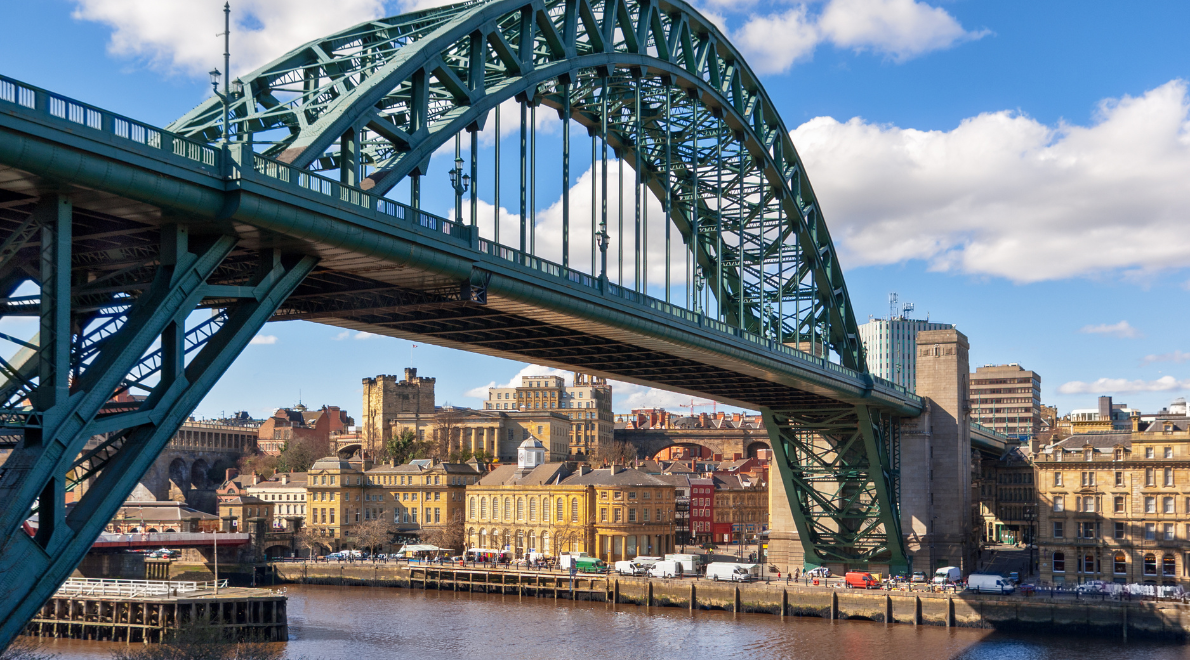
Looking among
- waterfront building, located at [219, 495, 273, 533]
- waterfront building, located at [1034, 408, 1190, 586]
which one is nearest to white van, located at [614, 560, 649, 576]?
waterfront building, located at [1034, 408, 1190, 586]

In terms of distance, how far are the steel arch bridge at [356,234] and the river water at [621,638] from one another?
14318 mm

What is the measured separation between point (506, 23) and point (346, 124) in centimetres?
1380

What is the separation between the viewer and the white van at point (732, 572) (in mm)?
87500

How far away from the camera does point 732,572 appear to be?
87.9 metres

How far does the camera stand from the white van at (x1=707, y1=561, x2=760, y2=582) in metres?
87.5

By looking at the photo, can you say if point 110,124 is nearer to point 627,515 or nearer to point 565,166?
point 565,166

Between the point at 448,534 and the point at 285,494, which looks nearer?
the point at 448,534

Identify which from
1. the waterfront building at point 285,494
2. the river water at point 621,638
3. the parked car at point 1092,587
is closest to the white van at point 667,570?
the river water at point 621,638

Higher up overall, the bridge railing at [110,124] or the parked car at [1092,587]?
the bridge railing at [110,124]

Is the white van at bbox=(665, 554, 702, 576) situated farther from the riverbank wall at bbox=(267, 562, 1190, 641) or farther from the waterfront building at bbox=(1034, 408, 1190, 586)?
the waterfront building at bbox=(1034, 408, 1190, 586)

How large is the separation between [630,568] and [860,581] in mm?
19379

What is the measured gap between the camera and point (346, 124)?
34969 millimetres

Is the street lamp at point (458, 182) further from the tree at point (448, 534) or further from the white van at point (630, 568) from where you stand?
the tree at point (448, 534)

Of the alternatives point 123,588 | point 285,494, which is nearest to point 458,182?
point 123,588
